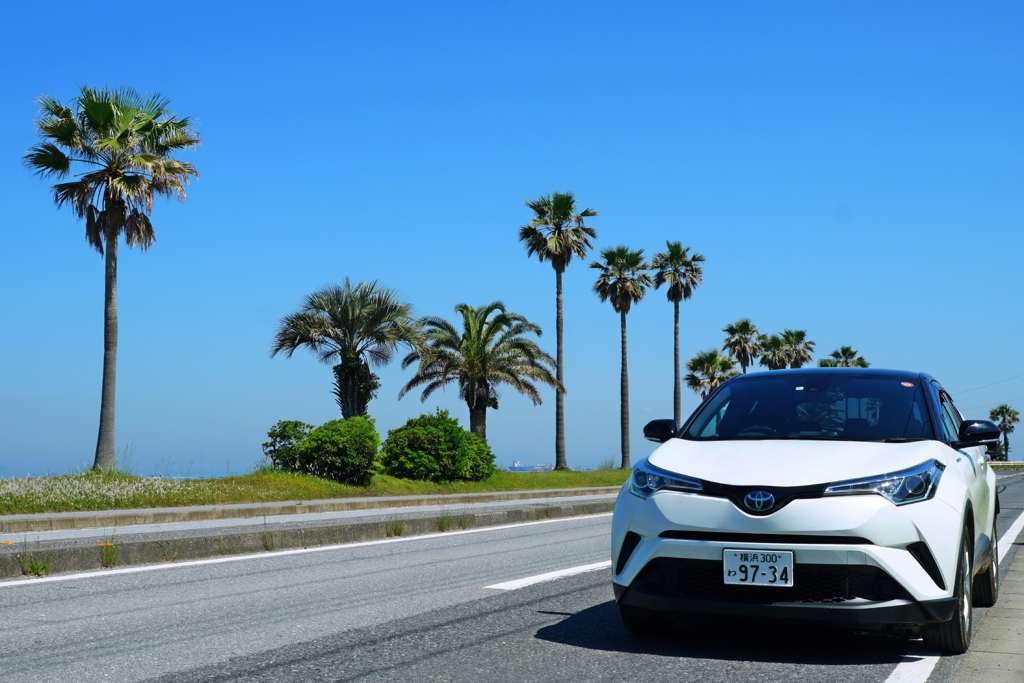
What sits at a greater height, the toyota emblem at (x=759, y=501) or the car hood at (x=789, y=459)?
the car hood at (x=789, y=459)

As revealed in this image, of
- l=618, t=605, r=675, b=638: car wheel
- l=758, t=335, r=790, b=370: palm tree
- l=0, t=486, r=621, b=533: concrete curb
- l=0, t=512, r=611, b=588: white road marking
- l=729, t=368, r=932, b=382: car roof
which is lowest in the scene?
l=0, t=486, r=621, b=533: concrete curb

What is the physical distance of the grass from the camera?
20250mm

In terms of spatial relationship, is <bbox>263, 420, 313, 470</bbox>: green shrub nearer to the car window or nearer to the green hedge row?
the green hedge row

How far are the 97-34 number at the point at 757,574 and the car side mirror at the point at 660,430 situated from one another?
1546 mm

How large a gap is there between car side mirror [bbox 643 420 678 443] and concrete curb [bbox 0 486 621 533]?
1331 cm

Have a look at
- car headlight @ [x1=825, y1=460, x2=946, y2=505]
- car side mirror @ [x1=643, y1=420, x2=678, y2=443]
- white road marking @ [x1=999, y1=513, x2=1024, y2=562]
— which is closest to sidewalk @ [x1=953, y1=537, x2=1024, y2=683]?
car headlight @ [x1=825, y1=460, x2=946, y2=505]

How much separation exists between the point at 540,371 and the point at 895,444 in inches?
1566

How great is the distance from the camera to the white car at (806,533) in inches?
198

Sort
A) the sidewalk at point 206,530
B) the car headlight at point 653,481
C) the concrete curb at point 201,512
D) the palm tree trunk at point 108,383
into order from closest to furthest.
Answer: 1. the car headlight at point 653,481
2. the sidewalk at point 206,530
3. the concrete curb at point 201,512
4. the palm tree trunk at point 108,383

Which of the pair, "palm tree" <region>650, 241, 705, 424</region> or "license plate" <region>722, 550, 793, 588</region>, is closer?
"license plate" <region>722, 550, 793, 588</region>

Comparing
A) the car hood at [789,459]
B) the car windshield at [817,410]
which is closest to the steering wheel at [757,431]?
the car windshield at [817,410]

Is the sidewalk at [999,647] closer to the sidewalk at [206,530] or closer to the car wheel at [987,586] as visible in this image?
the car wheel at [987,586]

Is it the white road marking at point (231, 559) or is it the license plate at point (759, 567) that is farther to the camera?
the white road marking at point (231, 559)

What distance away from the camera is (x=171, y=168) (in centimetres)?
3042
